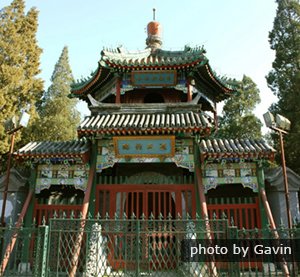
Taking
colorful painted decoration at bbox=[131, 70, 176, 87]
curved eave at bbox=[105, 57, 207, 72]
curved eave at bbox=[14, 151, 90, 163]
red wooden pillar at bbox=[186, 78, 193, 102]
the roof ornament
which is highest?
the roof ornament

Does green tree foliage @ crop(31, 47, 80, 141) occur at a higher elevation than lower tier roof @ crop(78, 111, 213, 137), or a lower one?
higher

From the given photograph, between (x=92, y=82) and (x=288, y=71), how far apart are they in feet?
31.4

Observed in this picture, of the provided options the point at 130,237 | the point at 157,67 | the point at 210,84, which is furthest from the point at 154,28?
the point at 130,237

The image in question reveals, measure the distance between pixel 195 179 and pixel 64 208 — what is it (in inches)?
156

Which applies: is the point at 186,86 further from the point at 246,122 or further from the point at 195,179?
the point at 246,122

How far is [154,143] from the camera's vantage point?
10.3 metres

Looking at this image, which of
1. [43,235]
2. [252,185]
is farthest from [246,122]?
[43,235]

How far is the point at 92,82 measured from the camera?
13.0m

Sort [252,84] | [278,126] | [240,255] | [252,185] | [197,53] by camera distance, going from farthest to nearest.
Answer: [252,84] < [197,53] < [252,185] < [278,126] < [240,255]

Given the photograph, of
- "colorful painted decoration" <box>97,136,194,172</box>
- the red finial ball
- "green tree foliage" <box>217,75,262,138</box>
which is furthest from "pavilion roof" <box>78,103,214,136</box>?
"green tree foliage" <box>217,75,262,138</box>

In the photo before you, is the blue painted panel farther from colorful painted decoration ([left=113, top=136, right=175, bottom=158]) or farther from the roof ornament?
the roof ornament

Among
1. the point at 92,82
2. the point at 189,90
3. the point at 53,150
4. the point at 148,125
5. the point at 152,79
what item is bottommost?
the point at 53,150

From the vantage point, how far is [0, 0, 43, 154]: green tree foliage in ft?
51.0

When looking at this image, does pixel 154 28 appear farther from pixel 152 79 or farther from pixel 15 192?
pixel 15 192
